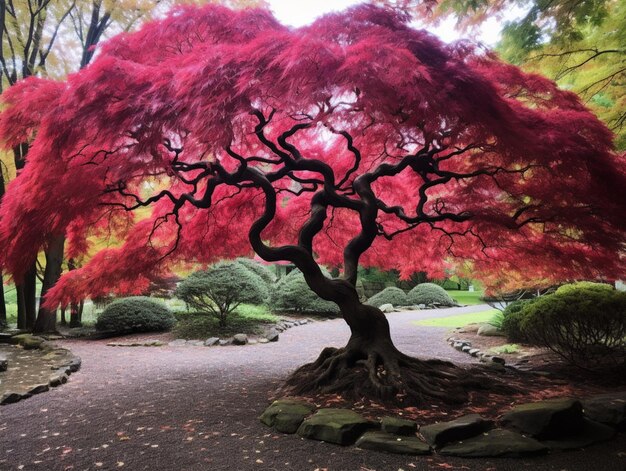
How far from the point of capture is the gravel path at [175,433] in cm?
289

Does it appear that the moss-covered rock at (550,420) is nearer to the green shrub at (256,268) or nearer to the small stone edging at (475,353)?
the small stone edging at (475,353)

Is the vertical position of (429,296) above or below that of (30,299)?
below

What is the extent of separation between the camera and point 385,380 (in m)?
4.54

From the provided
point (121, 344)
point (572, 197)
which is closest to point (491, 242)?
point (572, 197)

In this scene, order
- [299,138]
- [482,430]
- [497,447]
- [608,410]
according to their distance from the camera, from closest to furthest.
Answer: [497,447] → [482,430] → [608,410] → [299,138]

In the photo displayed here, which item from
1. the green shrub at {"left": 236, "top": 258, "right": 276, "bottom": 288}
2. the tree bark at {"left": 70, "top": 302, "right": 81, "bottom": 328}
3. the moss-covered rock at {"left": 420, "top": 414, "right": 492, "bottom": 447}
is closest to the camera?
the moss-covered rock at {"left": 420, "top": 414, "right": 492, "bottom": 447}

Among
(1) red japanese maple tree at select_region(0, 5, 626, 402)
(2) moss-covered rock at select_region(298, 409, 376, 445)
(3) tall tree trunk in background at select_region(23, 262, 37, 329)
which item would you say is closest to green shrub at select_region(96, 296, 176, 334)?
(3) tall tree trunk in background at select_region(23, 262, 37, 329)

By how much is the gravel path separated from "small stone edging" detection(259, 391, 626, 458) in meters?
0.09

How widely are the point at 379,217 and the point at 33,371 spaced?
18.5ft

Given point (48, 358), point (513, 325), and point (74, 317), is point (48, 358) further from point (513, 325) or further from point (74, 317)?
point (513, 325)

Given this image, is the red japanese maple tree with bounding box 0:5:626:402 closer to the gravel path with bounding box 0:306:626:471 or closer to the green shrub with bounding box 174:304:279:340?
the gravel path with bounding box 0:306:626:471

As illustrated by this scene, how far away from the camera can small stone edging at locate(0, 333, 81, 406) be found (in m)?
4.71

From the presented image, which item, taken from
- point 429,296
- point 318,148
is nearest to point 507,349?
point 318,148

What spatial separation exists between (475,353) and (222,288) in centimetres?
644
